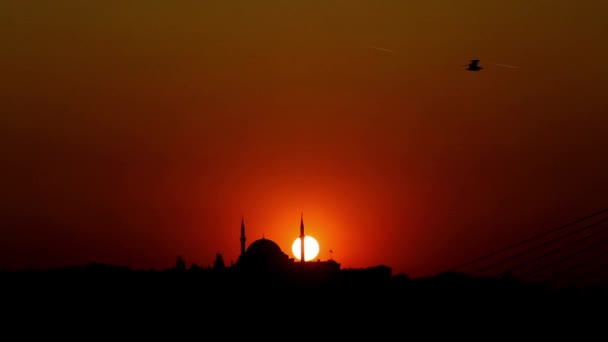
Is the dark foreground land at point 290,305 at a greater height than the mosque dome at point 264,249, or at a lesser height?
lesser

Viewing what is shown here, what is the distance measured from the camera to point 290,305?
3884 cm

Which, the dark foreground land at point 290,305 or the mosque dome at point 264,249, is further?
the mosque dome at point 264,249

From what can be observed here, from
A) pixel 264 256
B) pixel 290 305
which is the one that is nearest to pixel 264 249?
pixel 264 256

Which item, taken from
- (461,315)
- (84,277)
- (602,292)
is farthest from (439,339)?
(84,277)

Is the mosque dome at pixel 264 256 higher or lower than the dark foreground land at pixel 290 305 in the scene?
higher

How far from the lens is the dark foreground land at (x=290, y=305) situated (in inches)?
1383

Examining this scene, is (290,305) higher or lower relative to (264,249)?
lower

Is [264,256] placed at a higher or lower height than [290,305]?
higher

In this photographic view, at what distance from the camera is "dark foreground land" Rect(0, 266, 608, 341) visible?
35125 millimetres

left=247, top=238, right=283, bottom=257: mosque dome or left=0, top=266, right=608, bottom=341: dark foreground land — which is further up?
left=247, top=238, right=283, bottom=257: mosque dome

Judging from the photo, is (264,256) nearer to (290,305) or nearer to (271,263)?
(271,263)

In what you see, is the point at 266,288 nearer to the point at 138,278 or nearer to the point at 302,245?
the point at 138,278

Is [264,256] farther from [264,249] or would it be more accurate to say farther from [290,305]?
[290,305]

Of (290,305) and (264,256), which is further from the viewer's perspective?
(264,256)
